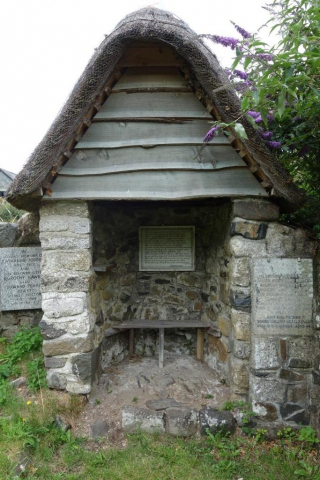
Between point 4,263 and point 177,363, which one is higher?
point 4,263

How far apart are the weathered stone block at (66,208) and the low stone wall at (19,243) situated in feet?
4.33

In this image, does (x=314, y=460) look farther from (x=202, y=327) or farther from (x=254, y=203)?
(x=254, y=203)

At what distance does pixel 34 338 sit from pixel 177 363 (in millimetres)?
1727

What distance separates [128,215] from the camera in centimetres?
430

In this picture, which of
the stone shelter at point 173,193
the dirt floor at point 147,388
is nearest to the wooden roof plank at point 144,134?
the stone shelter at point 173,193

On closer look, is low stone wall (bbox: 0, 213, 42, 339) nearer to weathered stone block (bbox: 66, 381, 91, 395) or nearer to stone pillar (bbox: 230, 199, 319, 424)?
weathered stone block (bbox: 66, 381, 91, 395)

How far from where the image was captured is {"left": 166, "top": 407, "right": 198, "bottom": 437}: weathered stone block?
2.90 m

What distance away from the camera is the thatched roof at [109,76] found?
2.64 metres

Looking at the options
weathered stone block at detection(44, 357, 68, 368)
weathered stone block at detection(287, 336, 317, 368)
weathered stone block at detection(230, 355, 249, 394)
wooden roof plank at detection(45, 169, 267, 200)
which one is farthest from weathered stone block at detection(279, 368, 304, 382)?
weathered stone block at detection(44, 357, 68, 368)

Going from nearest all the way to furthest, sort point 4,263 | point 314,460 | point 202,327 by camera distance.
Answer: point 314,460 < point 202,327 < point 4,263

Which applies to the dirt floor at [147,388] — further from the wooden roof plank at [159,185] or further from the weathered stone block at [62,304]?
the wooden roof plank at [159,185]

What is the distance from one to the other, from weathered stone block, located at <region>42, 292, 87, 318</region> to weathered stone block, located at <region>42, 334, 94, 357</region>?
0.22 meters

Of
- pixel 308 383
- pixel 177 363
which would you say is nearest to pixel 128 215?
pixel 177 363

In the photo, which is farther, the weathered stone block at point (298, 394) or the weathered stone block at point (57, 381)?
the weathered stone block at point (57, 381)
